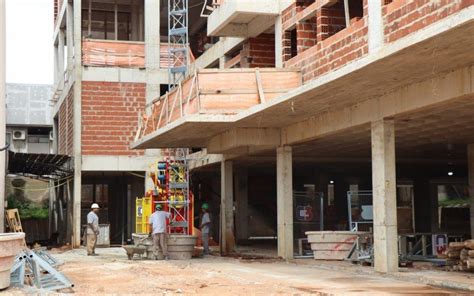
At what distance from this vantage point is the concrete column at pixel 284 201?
2384cm

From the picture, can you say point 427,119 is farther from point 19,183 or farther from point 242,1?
point 19,183

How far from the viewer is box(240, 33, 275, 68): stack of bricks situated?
2833 cm

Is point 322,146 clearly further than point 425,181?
No

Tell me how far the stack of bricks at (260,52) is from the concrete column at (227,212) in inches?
179

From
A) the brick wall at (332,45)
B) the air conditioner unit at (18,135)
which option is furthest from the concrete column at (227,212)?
the air conditioner unit at (18,135)

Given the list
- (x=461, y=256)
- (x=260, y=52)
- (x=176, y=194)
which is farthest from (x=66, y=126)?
(x=461, y=256)

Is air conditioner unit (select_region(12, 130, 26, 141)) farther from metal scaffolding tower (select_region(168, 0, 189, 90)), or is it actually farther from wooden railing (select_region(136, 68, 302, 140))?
wooden railing (select_region(136, 68, 302, 140))

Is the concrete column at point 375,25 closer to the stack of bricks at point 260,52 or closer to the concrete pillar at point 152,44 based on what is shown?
the stack of bricks at point 260,52

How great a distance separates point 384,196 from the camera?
1772 centimetres

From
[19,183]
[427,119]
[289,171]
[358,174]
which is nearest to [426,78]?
[427,119]

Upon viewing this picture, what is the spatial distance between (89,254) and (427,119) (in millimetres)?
14608

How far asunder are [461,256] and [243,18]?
39.7ft

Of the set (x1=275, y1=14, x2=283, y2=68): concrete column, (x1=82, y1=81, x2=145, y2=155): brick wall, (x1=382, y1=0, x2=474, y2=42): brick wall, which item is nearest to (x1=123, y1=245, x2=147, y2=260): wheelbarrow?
(x1=275, y1=14, x2=283, y2=68): concrete column

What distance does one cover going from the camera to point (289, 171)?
79.3ft
